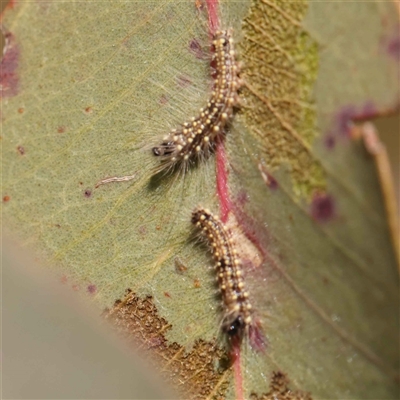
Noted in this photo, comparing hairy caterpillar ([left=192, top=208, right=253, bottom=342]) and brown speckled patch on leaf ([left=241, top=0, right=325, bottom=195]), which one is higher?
brown speckled patch on leaf ([left=241, top=0, right=325, bottom=195])

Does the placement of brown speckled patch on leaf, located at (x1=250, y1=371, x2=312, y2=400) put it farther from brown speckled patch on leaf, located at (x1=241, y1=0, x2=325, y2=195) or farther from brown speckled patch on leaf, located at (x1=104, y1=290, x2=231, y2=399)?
brown speckled patch on leaf, located at (x1=241, y1=0, x2=325, y2=195)

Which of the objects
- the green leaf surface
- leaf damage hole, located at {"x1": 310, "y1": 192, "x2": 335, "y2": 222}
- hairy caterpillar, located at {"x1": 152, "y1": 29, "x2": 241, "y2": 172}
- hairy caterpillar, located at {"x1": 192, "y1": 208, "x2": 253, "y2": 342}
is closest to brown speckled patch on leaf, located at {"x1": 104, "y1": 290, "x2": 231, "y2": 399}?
the green leaf surface

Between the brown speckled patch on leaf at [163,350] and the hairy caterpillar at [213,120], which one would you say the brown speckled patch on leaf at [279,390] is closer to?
the brown speckled patch on leaf at [163,350]

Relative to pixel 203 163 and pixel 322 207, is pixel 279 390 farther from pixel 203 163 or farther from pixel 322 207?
pixel 203 163

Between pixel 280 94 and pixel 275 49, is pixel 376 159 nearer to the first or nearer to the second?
pixel 280 94

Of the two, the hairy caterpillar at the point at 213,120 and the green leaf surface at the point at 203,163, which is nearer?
the green leaf surface at the point at 203,163

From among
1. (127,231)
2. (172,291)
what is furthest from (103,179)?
(172,291)

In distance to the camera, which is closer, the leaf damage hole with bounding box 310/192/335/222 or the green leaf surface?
the green leaf surface

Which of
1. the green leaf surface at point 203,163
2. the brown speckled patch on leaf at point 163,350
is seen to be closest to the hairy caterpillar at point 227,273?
the green leaf surface at point 203,163

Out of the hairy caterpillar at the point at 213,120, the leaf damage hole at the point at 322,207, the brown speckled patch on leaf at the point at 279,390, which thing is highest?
the hairy caterpillar at the point at 213,120
